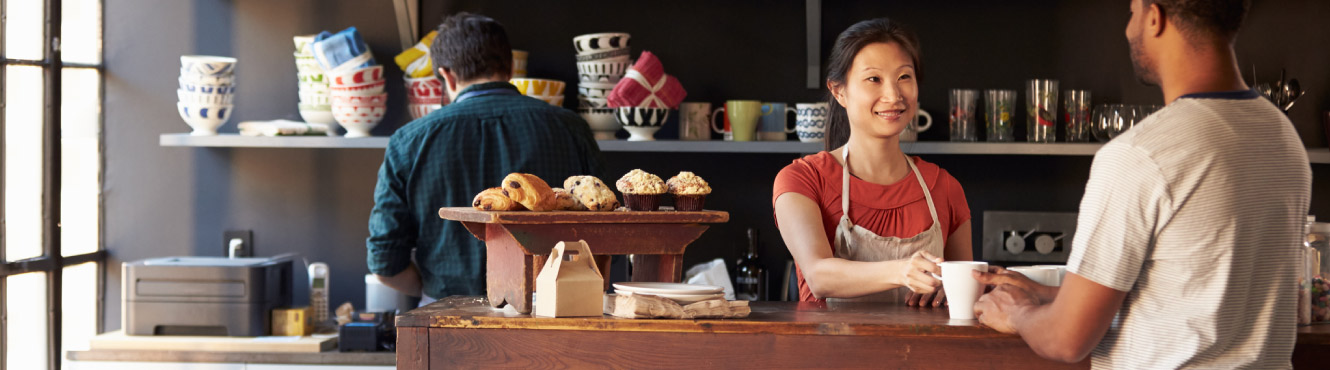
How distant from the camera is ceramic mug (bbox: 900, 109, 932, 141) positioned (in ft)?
8.45

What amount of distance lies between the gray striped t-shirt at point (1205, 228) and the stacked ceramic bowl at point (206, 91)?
218cm

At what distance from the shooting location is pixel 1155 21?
1.10 meters

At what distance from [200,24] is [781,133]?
160 cm

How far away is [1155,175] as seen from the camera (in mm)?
1034

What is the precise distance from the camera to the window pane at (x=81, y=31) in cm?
281

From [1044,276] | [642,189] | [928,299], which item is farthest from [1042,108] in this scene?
[642,189]

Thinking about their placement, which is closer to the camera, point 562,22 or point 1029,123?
point 1029,123

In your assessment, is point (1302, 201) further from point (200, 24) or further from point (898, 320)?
point (200, 24)

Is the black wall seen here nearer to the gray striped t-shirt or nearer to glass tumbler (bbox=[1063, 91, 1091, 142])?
glass tumbler (bbox=[1063, 91, 1091, 142])

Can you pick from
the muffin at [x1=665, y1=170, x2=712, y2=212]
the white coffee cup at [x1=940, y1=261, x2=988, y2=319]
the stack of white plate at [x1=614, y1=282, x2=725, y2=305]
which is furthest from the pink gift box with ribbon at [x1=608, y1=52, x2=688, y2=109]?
the white coffee cup at [x1=940, y1=261, x2=988, y2=319]

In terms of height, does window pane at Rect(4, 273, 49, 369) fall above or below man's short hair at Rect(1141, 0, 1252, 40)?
below

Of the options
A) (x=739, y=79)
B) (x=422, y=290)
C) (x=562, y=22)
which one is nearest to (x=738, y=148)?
(x=739, y=79)

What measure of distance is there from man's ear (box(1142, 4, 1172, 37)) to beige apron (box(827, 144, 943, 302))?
660mm

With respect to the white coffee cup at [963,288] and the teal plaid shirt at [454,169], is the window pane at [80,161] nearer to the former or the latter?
the teal plaid shirt at [454,169]
